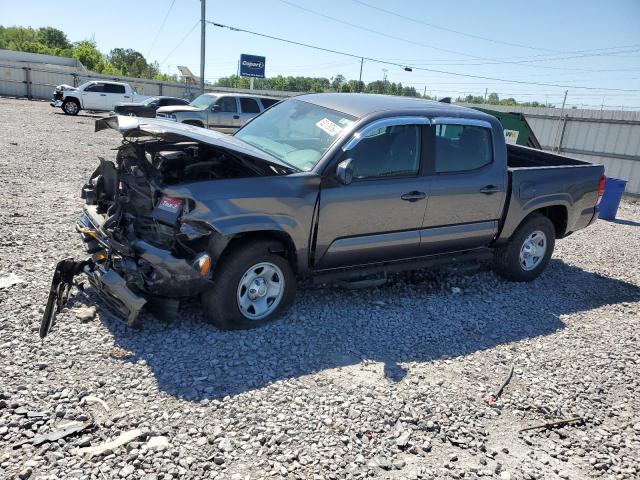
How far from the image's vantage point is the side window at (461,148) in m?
5.19

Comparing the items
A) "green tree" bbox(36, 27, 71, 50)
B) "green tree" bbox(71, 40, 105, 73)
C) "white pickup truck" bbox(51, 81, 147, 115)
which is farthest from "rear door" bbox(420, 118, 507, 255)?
"green tree" bbox(36, 27, 71, 50)

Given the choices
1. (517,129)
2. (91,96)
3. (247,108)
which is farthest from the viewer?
(91,96)

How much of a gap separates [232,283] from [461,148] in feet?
9.60

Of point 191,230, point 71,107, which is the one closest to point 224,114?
point 191,230

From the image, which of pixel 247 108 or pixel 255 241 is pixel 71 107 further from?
pixel 255 241

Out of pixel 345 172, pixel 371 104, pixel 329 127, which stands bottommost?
pixel 345 172

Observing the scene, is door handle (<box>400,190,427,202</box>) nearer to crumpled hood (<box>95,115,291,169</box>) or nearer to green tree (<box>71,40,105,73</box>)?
crumpled hood (<box>95,115,291,169</box>)

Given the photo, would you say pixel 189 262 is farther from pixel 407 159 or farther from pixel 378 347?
pixel 407 159

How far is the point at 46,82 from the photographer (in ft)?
113

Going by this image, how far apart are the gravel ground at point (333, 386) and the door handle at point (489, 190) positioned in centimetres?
116

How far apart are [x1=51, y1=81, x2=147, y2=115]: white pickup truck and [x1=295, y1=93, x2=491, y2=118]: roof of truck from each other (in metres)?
23.5

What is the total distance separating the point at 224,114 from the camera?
53.1 ft

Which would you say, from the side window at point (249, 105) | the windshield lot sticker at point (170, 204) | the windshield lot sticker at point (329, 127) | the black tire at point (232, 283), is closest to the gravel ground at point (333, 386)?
the black tire at point (232, 283)

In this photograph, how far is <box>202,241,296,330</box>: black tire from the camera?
4062 millimetres
